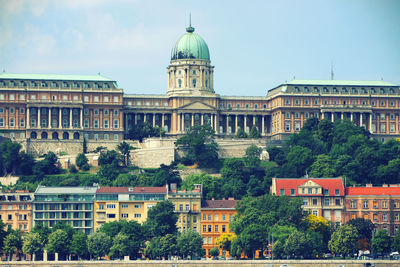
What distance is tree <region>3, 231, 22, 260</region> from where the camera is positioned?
153m

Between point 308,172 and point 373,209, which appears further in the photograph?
point 308,172

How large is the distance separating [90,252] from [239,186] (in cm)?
3975

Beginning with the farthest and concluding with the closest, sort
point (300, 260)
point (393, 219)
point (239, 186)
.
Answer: point (239, 186) < point (393, 219) < point (300, 260)

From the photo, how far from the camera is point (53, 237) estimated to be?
497 ft

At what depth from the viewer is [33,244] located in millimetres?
152125

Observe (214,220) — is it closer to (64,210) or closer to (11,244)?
(64,210)

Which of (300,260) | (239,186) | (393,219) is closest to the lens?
(300,260)

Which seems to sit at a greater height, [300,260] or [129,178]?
[129,178]

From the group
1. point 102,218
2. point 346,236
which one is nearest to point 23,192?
point 102,218

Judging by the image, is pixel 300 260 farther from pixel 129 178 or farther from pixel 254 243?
pixel 129 178

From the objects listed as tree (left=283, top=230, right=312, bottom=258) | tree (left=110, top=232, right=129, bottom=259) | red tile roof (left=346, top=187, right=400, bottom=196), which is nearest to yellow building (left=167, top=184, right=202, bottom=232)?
tree (left=110, top=232, right=129, bottom=259)

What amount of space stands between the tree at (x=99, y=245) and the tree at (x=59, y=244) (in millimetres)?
2717

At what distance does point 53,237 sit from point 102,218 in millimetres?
14988

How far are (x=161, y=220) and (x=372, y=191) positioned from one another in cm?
2969
